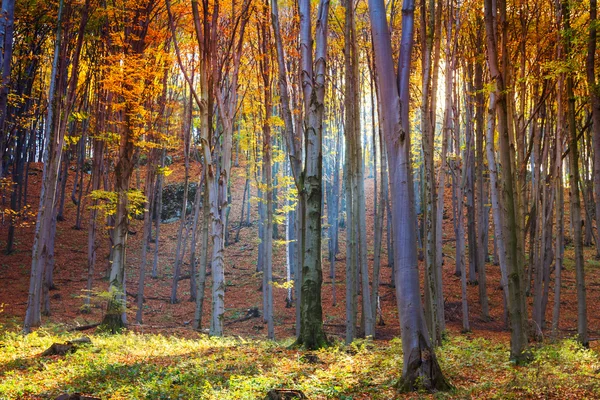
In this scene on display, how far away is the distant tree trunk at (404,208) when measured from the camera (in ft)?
17.3

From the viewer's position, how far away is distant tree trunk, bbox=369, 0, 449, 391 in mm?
5285

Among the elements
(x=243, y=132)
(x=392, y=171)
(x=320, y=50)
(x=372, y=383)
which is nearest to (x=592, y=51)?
(x=320, y=50)

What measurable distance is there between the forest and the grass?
0.15ft

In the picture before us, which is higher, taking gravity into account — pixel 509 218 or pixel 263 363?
pixel 509 218

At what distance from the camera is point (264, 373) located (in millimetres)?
6285

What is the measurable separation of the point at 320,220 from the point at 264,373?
2.97 m

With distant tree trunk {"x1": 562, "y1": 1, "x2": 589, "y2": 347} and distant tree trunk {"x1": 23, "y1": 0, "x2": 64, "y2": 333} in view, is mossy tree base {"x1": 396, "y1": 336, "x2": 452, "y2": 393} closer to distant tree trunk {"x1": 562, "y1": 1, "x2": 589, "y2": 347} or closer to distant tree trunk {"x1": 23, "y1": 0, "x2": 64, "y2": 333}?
distant tree trunk {"x1": 562, "y1": 1, "x2": 589, "y2": 347}

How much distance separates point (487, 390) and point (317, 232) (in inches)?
152

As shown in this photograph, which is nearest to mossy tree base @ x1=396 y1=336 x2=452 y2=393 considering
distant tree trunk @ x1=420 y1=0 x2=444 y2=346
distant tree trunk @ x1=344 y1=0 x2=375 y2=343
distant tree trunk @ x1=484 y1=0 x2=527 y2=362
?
distant tree trunk @ x1=484 y1=0 x2=527 y2=362

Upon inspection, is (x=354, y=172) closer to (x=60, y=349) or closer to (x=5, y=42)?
(x=60, y=349)

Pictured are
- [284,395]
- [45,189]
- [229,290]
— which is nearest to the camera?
[284,395]

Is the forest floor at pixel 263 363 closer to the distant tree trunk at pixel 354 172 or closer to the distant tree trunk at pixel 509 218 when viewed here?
the distant tree trunk at pixel 509 218

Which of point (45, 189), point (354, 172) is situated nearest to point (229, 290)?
point (45, 189)

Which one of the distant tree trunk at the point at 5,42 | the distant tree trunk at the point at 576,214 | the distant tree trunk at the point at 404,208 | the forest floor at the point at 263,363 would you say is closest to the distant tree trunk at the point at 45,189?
the forest floor at the point at 263,363
